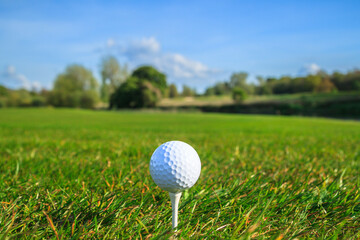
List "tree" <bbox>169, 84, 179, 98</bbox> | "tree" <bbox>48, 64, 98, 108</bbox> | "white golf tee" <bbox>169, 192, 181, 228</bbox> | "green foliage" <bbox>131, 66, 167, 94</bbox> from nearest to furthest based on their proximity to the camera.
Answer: "white golf tee" <bbox>169, 192, 181, 228</bbox> < "tree" <bbox>48, 64, 98, 108</bbox> < "green foliage" <bbox>131, 66, 167, 94</bbox> < "tree" <bbox>169, 84, 179, 98</bbox>

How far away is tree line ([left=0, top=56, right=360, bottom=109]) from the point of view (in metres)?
45.1

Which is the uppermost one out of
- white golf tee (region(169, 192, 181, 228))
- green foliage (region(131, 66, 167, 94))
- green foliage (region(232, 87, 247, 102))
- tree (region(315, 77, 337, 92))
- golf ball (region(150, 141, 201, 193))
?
green foliage (region(131, 66, 167, 94))

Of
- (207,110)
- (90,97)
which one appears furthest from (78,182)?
(90,97)

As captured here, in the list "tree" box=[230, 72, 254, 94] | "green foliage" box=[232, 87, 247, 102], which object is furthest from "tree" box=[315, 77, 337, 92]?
"green foliage" box=[232, 87, 247, 102]

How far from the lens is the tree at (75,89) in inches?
1907

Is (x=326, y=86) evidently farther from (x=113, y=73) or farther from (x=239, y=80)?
(x=113, y=73)

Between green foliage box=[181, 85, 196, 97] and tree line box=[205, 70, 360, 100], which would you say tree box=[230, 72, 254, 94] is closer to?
tree line box=[205, 70, 360, 100]

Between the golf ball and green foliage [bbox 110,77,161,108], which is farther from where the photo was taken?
green foliage [bbox 110,77,161,108]

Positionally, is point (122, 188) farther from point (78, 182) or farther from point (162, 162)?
point (162, 162)

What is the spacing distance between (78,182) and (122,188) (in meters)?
0.34

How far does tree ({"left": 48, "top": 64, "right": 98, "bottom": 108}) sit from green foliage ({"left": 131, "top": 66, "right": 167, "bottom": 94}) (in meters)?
9.90

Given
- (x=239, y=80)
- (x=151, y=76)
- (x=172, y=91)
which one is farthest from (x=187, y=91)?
(x=151, y=76)

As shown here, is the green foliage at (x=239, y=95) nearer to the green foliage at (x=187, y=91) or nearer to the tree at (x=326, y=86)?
the tree at (x=326, y=86)

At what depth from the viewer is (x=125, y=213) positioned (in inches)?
49.9
